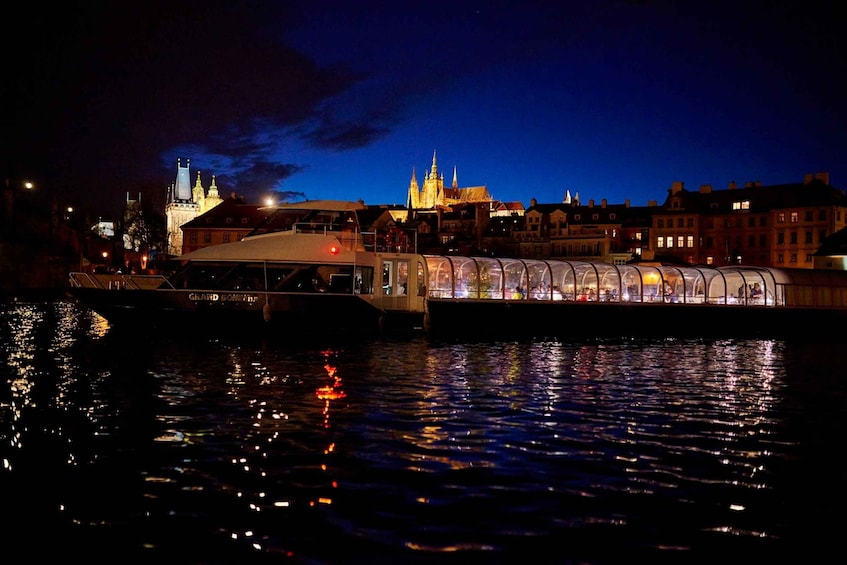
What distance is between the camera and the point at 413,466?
12008 millimetres

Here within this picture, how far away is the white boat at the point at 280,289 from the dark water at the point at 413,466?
40.7 ft

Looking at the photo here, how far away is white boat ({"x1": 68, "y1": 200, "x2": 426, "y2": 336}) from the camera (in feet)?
120

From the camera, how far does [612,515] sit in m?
9.83

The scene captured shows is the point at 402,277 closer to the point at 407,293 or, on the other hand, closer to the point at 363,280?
the point at 407,293

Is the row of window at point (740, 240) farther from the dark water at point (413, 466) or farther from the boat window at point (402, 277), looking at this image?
the dark water at point (413, 466)

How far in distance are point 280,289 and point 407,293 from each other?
7.32 meters

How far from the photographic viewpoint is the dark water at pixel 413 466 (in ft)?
29.0

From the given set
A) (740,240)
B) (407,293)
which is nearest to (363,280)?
(407,293)

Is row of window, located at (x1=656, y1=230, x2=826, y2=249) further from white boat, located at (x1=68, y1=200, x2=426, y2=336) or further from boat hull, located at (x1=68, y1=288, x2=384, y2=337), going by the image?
boat hull, located at (x1=68, y1=288, x2=384, y2=337)

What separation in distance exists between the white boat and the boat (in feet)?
0.17

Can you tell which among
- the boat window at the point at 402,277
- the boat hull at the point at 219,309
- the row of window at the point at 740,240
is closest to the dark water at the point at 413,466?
the boat hull at the point at 219,309

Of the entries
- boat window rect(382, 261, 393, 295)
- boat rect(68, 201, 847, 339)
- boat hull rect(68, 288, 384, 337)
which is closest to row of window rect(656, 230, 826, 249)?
boat rect(68, 201, 847, 339)

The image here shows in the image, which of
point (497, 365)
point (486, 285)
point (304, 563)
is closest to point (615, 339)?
point (486, 285)

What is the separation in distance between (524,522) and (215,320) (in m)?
29.3
